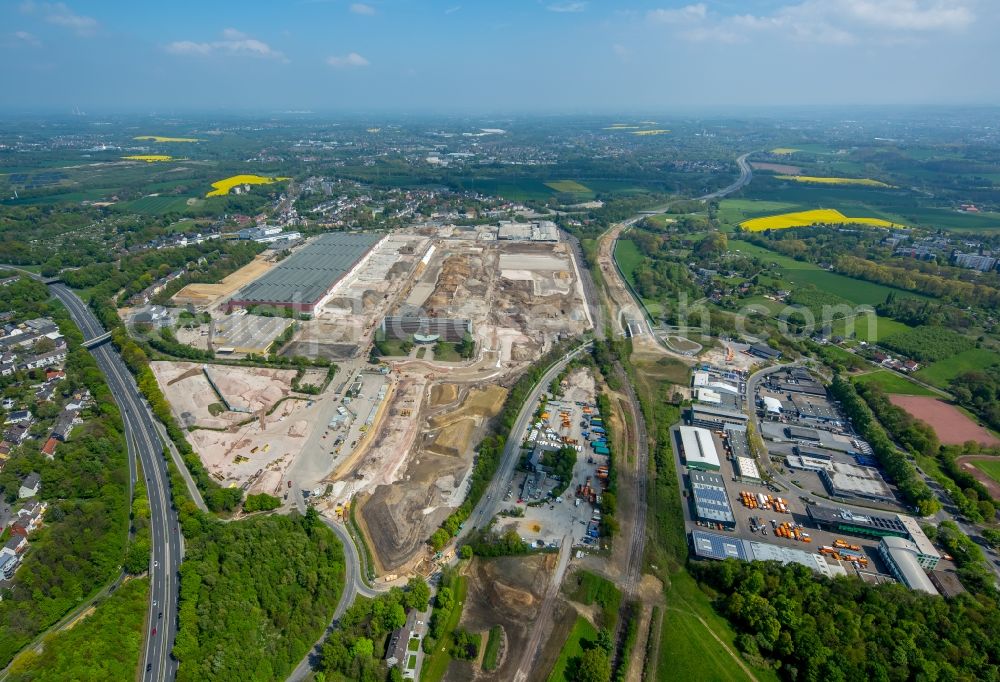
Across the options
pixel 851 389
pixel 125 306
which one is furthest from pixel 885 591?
pixel 125 306

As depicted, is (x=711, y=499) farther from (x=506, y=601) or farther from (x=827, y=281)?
(x=827, y=281)

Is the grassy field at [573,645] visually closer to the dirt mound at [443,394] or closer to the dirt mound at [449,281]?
the dirt mound at [443,394]

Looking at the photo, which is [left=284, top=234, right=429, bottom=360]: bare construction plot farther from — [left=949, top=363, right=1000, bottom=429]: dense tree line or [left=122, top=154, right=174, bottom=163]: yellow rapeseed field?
[left=122, top=154, right=174, bottom=163]: yellow rapeseed field

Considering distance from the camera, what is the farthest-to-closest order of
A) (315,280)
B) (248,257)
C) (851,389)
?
(248,257) < (315,280) < (851,389)

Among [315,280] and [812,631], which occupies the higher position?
[315,280]

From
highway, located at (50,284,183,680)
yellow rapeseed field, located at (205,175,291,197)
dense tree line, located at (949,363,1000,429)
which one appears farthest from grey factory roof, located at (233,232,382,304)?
dense tree line, located at (949,363,1000,429)

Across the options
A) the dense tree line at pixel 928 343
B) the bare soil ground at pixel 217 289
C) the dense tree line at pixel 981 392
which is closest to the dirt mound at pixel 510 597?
the dense tree line at pixel 981 392

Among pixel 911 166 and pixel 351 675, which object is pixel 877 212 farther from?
pixel 351 675
